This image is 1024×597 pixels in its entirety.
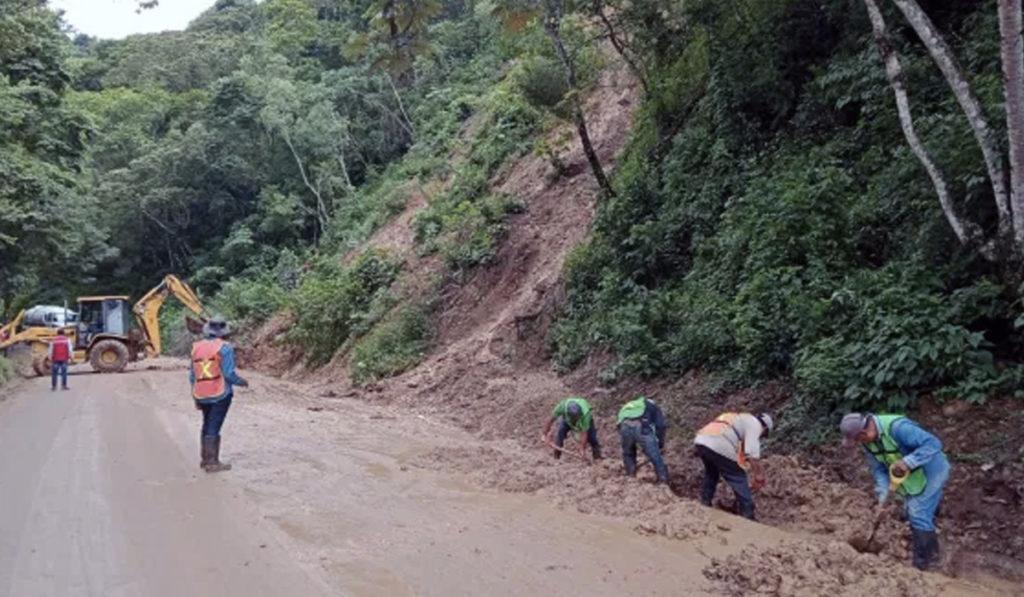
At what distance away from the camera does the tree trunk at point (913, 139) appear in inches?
376

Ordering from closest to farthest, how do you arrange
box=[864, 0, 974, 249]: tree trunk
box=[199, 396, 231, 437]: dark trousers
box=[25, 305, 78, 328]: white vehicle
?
box=[864, 0, 974, 249]: tree trunk < box=[199, 396, 231, 437]: dark trousers < box=[25, 305, 78, 328]: white vehicle

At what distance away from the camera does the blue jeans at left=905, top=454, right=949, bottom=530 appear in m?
7.34

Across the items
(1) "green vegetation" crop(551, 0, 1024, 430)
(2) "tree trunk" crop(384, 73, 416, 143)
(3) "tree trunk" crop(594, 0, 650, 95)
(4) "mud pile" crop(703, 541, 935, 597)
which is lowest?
(4) "mud pile" crop(703, 541, 935, 597)

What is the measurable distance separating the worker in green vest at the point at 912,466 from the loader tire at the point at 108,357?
25543 millimetres

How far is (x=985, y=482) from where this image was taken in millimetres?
8125

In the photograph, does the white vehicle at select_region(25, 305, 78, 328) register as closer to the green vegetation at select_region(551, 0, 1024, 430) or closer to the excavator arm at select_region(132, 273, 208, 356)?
the excavator arm at select_region(132, 273, 208, 356)

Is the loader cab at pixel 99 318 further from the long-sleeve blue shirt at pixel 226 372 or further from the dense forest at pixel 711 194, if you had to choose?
the long-sleeve blue shirt at pixel 226 372

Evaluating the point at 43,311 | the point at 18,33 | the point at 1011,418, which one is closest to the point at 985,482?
the point at 1011,418

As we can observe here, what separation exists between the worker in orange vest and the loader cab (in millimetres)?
20907

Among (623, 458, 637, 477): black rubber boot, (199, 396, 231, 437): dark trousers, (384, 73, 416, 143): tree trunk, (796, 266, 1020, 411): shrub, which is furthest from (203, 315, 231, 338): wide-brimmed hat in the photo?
(384, 73, 416, 143): tree trunk

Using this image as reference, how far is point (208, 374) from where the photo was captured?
9.93 meters

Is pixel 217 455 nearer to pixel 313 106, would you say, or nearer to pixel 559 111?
pixel 559 111

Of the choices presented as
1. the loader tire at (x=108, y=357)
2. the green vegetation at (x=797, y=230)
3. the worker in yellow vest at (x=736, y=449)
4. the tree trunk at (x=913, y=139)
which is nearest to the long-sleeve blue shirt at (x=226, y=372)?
the worker in yellow vest at (x=736, y=449)

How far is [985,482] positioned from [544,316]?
10987mm
